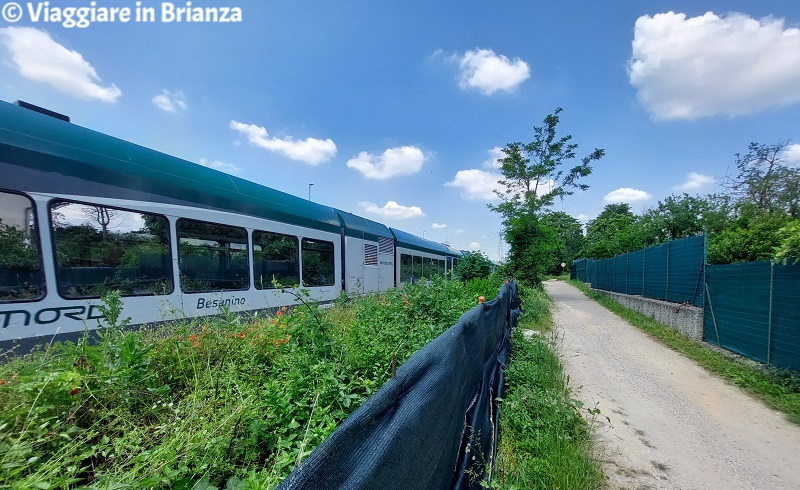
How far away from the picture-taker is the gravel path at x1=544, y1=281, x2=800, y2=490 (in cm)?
290

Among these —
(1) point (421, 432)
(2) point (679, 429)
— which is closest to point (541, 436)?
(2) point (679, 429)

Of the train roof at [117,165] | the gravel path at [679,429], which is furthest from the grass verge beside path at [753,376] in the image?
the train roof at [117,165]

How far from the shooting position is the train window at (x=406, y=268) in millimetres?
13680

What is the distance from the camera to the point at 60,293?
3586 mm

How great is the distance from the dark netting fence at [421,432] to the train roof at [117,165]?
4.90m

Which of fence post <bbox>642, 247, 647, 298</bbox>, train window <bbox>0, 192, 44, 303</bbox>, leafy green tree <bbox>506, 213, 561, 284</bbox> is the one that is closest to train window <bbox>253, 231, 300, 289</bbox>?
train window <bbox>0, 192, 44, 303</bbox>

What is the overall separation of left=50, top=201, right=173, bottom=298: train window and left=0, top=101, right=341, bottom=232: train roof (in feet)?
1.44

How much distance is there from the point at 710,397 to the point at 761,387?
892 millimetres

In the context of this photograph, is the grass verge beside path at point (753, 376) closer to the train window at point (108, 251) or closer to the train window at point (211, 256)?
the train window at point (211, 256)

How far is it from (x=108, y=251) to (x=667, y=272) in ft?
43.3

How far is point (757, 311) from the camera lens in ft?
18.0

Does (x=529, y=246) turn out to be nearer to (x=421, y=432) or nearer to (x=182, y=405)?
(x=421, y=432)

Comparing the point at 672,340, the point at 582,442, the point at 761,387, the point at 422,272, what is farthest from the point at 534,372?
the point at 422,272

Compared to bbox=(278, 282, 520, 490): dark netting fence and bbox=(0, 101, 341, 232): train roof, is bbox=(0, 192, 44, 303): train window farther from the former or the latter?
bbox=(278, 282, 520, 490): dark netting fence
